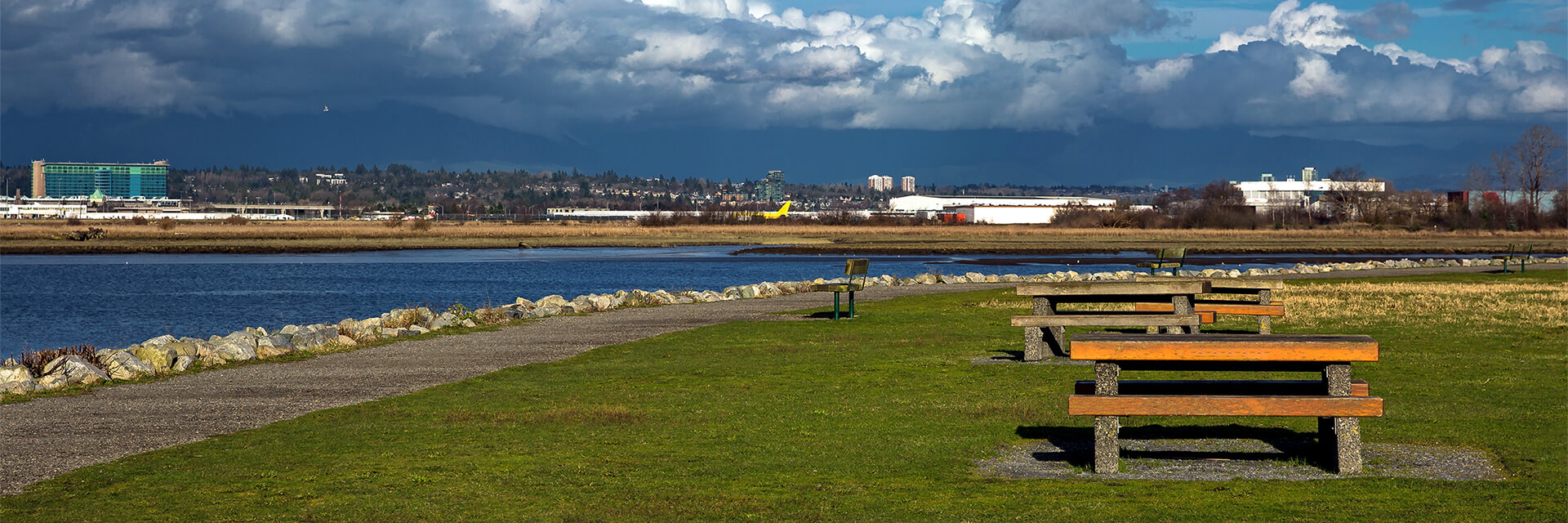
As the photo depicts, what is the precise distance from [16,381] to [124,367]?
3.88 ft

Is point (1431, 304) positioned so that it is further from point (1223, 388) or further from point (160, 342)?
point (160, 342)

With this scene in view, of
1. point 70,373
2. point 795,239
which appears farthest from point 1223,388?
point 795,239

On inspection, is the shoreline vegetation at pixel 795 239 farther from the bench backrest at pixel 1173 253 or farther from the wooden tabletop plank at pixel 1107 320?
the wooden tabletop plank at pixel 1107 320

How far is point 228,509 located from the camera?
7410 mm

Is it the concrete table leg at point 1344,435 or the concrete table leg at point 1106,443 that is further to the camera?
the concrete table leg at point 1106,443

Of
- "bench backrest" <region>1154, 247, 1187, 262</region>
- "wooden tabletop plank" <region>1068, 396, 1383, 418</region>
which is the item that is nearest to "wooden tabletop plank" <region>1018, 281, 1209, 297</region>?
"wooden tabletop plank" <region>1068, 396, 1383, 418</region>

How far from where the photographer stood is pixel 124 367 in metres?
14.0

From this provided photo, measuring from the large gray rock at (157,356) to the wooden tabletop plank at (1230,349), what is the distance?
10.6 m

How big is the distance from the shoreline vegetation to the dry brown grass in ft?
158

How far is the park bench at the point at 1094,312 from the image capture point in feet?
43.5

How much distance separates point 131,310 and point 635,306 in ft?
62.8

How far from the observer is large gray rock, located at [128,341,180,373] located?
569 inches

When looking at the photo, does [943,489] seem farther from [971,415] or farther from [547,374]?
[547,374]

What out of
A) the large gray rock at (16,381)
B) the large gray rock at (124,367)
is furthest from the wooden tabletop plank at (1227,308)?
the large gray rock at (16,381)
